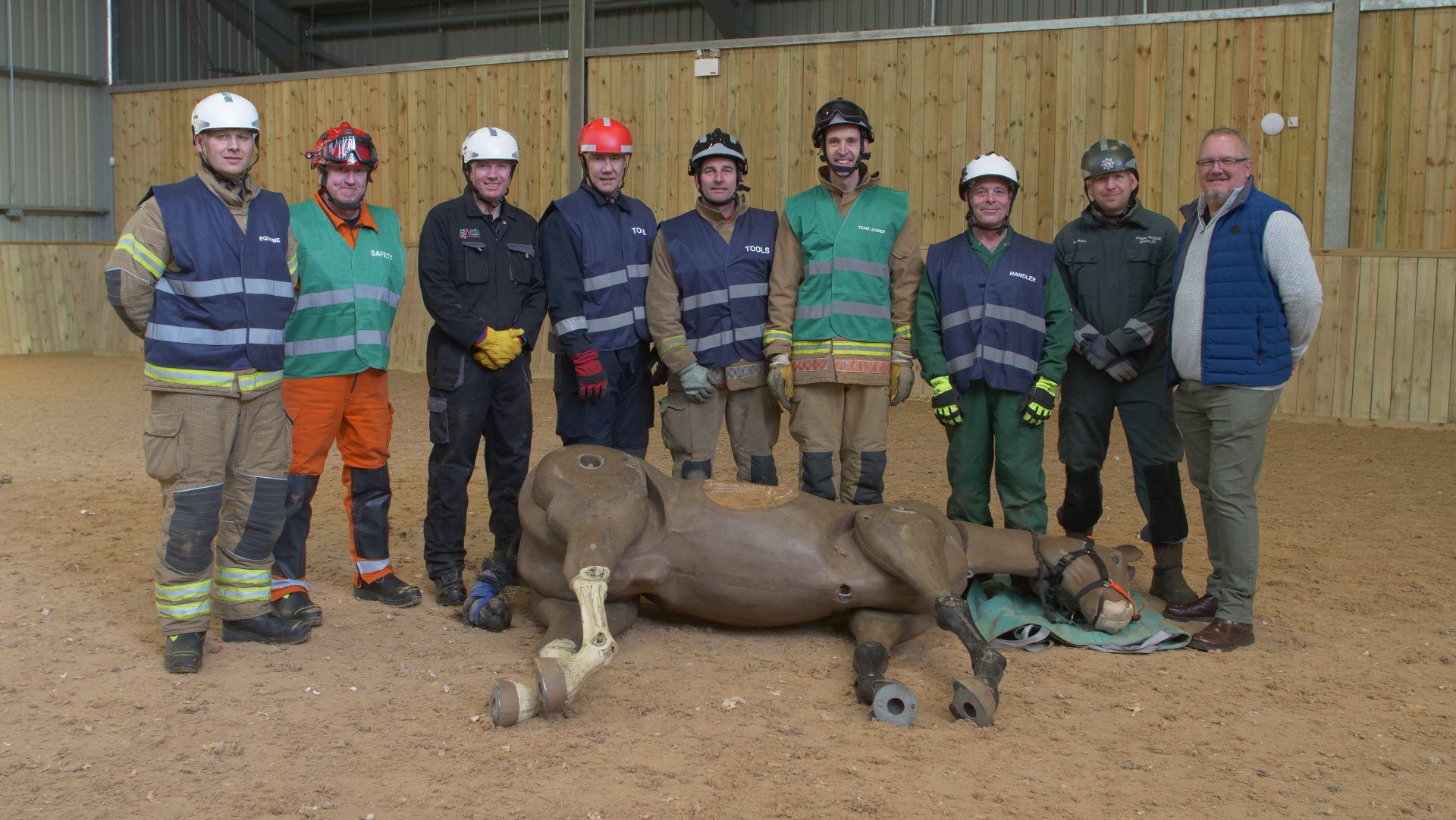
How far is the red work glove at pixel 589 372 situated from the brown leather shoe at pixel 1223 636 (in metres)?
2.73

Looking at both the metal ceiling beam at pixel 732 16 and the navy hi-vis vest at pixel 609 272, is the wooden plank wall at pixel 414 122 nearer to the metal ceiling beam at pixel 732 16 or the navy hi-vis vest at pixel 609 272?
the metal ceiling beam at pixel 732 16

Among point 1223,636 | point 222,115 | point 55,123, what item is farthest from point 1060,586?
point 55,123

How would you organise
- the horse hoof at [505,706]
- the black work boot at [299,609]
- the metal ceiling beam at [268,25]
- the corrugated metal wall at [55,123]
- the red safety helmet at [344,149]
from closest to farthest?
1. the horse hoof at [505,706]
2. the black work boot at [299,609]
3. the red safety helmet at [344,149]
4. the corrugated metal wall at [55,123]
5. the metal ceiling beam at [268,25]

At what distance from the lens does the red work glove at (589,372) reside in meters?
5.30

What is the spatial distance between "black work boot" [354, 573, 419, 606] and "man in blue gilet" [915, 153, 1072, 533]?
8.11ft

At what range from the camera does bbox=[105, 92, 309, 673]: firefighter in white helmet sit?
14.0 ft

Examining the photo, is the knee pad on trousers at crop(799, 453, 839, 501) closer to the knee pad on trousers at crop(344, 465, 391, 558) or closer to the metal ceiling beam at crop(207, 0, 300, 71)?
the knee pad on trousers at crop(344, 465, 391, 558)

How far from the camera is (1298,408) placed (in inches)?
421

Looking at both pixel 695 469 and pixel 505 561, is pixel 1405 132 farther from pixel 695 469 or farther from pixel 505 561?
pixel 505 561

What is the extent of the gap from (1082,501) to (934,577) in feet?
5.05

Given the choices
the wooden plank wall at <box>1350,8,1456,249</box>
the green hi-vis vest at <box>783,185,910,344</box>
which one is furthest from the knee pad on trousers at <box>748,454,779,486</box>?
the wooden plank wall at <box>1350,8,1456,249</box>

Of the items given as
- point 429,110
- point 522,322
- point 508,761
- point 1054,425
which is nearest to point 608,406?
point 522,322

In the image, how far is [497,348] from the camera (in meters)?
5.26


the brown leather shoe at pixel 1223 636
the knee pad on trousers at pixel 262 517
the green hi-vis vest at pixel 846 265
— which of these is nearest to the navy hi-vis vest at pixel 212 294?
the knee pad on trousers at pixel 262 517
